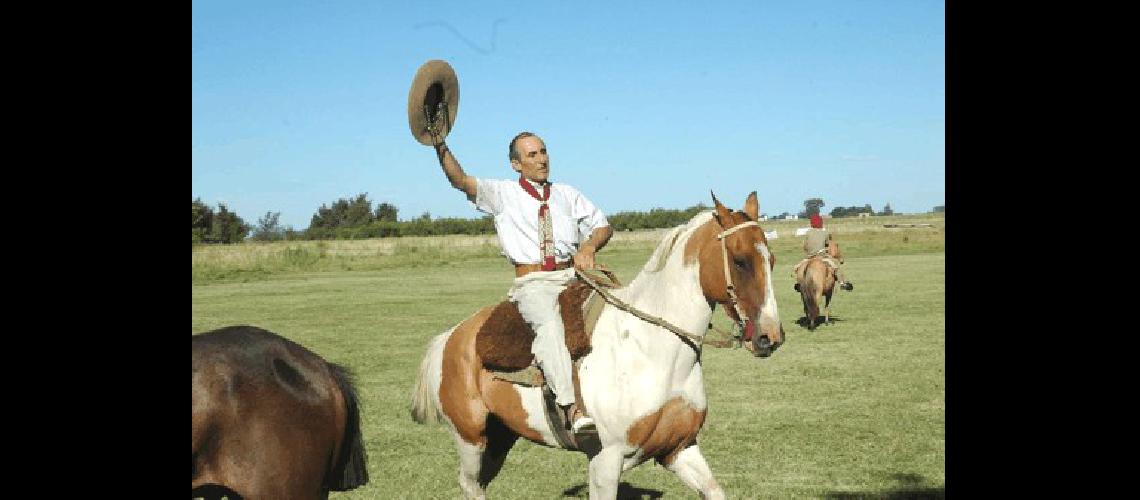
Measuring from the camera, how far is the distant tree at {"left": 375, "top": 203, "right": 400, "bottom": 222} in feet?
346

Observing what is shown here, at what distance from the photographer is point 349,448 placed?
4.46m

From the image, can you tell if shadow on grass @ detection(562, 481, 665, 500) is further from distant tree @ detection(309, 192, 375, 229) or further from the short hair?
distant tree @ detection(309, 192, 375, 229)

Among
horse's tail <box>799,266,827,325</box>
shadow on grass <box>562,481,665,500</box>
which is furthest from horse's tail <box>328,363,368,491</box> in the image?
horse's tail <box>799,266,827,325</box>

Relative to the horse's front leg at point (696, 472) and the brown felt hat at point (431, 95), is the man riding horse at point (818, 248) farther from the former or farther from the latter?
the brown felt hat at point (431, 95)

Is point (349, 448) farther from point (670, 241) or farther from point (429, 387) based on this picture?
point (670, 241)

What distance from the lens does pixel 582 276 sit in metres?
5.61

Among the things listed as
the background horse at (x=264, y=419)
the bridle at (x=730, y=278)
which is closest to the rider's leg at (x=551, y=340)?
the bridle at (x=730, y=278)

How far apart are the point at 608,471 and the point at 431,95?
2.45m

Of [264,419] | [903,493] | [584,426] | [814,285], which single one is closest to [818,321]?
[814,285]

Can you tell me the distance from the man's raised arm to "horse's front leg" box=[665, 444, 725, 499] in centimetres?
207

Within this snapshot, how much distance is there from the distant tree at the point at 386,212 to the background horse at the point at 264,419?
102607 mm

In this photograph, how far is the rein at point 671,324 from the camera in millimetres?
4988
